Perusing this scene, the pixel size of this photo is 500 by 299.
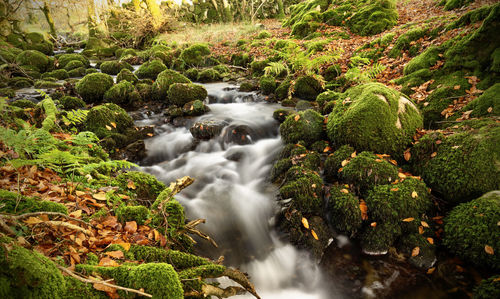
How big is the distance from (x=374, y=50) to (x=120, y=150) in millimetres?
8457

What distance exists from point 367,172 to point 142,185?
3554 mm

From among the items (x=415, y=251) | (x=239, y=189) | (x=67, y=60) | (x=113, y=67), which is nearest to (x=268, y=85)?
(x=239, y=189)

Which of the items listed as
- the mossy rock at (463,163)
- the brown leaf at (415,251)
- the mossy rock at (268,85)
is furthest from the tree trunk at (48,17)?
the brown leaf at (415,251)

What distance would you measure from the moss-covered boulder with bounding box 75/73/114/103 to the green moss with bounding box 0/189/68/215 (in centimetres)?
744

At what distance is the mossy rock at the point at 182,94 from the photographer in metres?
8.17

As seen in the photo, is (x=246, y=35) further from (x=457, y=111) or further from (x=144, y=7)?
(x=457, y=111)

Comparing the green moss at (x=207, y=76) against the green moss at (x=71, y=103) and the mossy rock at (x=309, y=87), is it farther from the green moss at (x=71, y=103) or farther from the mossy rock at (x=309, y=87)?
the green moss at (x=71, y=103)

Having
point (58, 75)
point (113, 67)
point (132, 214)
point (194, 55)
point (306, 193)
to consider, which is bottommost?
point (306, 193)

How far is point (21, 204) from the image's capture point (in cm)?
203

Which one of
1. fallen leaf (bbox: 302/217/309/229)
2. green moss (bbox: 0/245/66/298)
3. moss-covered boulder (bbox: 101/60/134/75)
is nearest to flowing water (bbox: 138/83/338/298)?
fallen leaf (bbox: 302/217/309/229)

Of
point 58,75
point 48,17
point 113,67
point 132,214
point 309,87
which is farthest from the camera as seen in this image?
point 48,17

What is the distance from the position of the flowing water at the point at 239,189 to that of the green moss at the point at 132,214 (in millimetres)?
1121

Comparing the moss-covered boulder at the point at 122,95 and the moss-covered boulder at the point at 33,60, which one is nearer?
the moss-covered boulder at the point at 122,95

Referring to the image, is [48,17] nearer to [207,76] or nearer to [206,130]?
[207,76]
